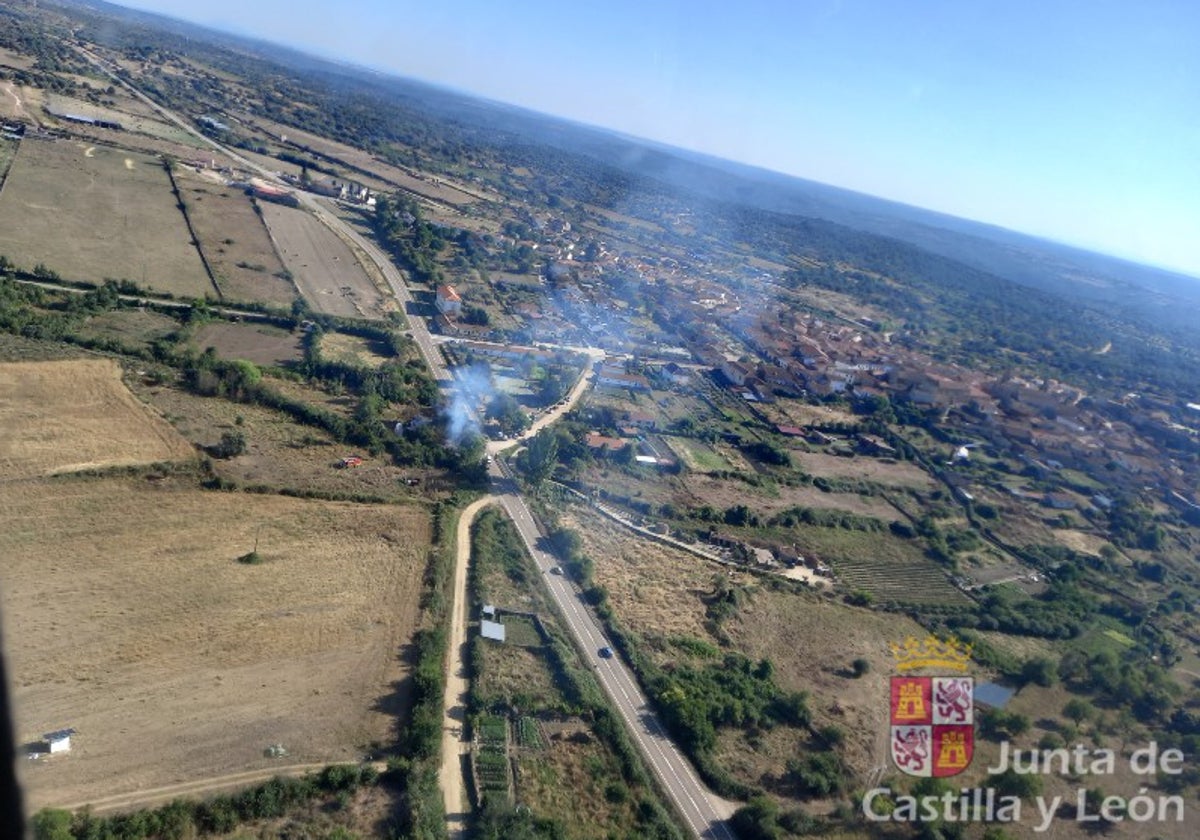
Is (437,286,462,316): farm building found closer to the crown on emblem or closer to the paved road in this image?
the paved road

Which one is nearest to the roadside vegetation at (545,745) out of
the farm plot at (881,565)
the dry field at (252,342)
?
the farm plot at (881,565)

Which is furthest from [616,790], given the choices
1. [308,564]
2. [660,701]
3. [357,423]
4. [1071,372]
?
[1071,372]

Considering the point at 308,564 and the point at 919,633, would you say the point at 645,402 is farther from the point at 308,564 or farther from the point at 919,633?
the point at 308,564

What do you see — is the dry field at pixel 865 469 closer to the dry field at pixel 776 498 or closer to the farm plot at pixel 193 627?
the dry field at pixel 776 498

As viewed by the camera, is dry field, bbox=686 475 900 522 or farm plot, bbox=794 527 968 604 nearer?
farm plot, bbox=794 527 968 604

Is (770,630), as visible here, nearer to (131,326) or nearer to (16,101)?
(131,326)

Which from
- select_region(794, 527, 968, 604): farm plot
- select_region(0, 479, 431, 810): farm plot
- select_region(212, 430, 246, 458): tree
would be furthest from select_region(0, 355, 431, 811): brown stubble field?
select_region(794, 527, 968, 604): farm plot

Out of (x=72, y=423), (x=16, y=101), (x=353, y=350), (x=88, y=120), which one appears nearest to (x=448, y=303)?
(x=353, y=350)
